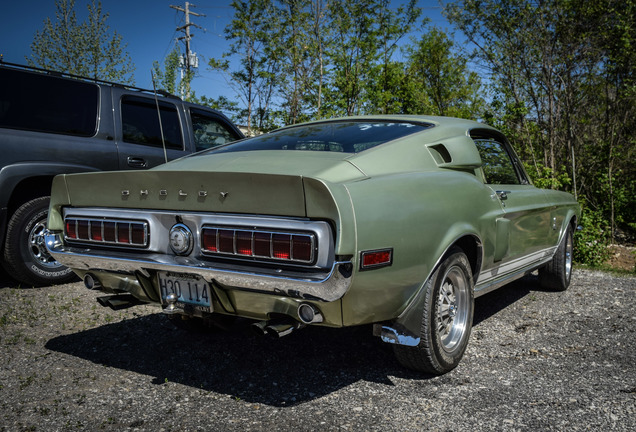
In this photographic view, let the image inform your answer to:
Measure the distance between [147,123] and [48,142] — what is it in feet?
3.61

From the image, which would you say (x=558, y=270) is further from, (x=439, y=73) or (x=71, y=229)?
(x=439, y=73)

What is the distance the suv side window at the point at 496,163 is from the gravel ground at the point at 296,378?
1.14m

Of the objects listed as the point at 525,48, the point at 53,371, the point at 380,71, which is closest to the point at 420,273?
the point at 53,371

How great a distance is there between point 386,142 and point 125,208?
4.90 feet

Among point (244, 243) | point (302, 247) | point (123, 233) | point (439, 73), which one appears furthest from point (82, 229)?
point (439, 73)

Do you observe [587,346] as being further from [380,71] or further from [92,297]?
[380,71]

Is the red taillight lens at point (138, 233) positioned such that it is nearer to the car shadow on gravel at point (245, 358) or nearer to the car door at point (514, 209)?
the car shadow on gravel at point (245, 358)

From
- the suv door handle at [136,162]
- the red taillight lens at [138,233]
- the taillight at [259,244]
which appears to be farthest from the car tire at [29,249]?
the taillight at [259,244]

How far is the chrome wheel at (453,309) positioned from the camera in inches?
124

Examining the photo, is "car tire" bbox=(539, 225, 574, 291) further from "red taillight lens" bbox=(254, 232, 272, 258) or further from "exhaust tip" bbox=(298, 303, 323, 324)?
"red taillight lens" bbox=(254, 232, 272, 258)

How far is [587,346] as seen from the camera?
3.73 metres

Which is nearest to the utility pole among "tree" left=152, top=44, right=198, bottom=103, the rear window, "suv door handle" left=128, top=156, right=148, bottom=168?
"tree" left=152, top=44, right=198, bottom=103

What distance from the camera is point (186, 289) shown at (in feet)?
8.95

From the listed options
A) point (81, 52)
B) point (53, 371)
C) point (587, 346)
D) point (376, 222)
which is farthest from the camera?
point (81, 52)
